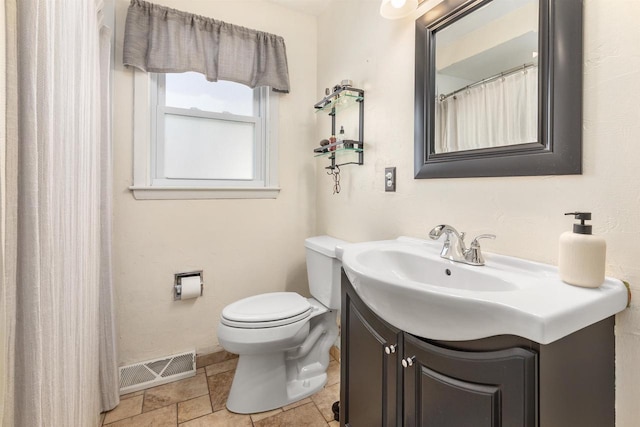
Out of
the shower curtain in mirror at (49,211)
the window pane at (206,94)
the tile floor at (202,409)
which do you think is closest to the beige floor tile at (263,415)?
the tile floor at (202,409)

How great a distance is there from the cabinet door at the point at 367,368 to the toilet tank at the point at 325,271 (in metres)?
0.38

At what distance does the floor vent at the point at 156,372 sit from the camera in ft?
5.29

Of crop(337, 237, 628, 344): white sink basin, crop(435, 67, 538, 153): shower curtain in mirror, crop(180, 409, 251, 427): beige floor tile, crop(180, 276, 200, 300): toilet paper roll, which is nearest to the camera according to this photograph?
crop(337, 237, 628, 344): white sink basin

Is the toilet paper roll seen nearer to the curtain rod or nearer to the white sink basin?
the white sink basin

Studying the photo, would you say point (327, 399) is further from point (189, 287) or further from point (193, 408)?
point (189, 287)

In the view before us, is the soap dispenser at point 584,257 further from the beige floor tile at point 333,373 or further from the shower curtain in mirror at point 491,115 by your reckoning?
the beige floor tile at point 333,373

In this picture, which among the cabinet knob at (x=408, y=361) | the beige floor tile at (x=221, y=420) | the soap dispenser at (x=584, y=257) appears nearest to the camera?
the soap dispenser at (x=584, y=257)

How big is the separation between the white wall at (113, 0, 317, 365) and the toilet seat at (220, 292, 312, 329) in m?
0.40

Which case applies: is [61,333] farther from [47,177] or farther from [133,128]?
[133,128]

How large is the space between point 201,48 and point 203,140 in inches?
19.8

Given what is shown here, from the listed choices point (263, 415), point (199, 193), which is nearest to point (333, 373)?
point (263, 415)

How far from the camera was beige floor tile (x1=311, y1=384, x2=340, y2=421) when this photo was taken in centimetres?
145

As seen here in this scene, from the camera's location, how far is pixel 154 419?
1.41 meters

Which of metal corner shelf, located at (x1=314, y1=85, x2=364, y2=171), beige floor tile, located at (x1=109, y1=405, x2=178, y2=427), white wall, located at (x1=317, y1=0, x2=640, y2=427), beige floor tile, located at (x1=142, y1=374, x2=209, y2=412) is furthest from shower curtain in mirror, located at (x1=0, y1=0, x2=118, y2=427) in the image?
white wall, located at (x1=317, y1=0, x2=640, y2=427)
